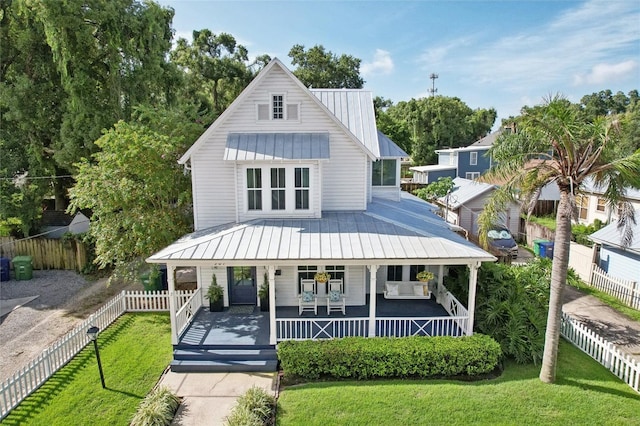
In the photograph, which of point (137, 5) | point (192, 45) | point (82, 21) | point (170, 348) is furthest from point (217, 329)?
point (192, 45)

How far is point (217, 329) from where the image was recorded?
1290 centimetres

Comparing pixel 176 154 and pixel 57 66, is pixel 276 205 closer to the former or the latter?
pixel 176 154

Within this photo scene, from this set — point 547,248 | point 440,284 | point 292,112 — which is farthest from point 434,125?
point 292,112

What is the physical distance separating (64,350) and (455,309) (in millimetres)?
12804

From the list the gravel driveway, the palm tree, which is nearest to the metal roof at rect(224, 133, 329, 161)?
the palm tree

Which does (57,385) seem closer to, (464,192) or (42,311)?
(42,311)

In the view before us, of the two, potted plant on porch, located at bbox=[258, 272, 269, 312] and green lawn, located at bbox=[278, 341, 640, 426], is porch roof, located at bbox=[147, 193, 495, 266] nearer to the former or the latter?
potted plant on porch, located at bbox=[258, 272, 269, 312]

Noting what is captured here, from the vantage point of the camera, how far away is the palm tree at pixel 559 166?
29.4ft

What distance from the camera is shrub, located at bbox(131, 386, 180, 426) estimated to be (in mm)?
8719

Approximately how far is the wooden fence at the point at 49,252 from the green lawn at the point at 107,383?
9.23 m

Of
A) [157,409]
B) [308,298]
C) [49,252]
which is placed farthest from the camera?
[49,252]

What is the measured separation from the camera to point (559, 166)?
9539 mm

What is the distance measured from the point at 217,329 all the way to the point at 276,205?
4.88m

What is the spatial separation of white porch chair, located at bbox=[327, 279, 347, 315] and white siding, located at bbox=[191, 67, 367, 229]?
332 centimetres
